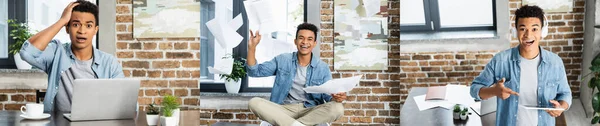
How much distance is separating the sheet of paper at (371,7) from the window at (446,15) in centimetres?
25

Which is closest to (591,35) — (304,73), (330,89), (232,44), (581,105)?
(581,105)

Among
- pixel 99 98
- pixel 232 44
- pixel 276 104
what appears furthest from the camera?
pixel 232 44

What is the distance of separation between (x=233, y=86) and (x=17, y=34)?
6.42 feet

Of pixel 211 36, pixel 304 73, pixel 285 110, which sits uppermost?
pixel 211 36

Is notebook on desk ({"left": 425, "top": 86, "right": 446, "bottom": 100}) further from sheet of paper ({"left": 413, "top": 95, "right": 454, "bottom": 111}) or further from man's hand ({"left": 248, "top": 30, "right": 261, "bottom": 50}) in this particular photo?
man's hand ({"left": 248, "top": 30, "right": 261, "bottom": 50})

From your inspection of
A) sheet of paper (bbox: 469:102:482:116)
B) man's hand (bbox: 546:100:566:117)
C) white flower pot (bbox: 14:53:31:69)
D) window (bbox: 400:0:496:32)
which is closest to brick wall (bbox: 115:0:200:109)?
white flower pot (bbox: 14:53:31:69)

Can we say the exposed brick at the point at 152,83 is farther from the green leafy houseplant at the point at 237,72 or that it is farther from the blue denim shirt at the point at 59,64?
the blue denim shirt at the point at 59,64

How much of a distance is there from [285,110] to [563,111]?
5.90ft

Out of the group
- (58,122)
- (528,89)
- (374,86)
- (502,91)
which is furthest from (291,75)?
(58,122)

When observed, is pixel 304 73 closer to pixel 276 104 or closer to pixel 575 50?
pixel 276 104

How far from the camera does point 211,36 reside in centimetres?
450

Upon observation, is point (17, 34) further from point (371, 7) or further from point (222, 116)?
point (371, 7)

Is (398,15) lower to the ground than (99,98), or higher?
higher

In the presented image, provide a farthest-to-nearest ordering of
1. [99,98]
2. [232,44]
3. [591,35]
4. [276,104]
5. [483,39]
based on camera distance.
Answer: [232,44] < [276,104] < [483,39] < [591,35] < [99,98]
